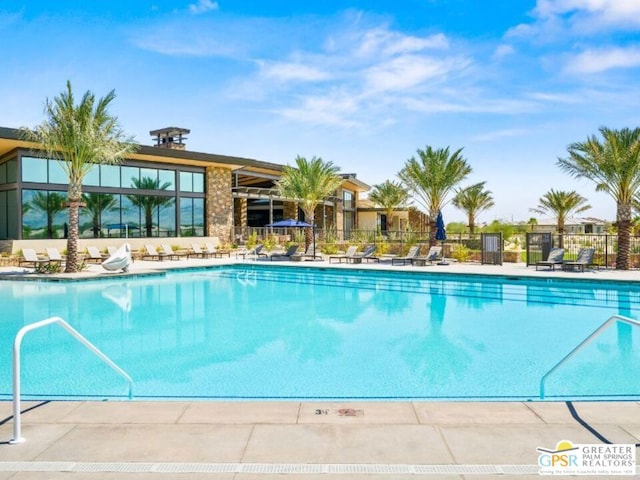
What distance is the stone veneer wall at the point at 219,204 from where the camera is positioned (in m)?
30.9

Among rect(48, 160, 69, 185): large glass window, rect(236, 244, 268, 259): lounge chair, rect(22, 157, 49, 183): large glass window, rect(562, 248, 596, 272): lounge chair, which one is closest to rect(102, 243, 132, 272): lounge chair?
rect(236, 244, 268, 259): lounge chair

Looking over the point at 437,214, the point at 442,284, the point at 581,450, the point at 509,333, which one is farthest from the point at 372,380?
the point at 437,214

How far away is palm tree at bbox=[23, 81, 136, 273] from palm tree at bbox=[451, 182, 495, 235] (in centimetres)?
2495

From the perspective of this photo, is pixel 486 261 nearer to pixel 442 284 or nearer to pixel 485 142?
pixel 442 284

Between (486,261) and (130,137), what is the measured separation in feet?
49.9

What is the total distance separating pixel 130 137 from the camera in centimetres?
1945

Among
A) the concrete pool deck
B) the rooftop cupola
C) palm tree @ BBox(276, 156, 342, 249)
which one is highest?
the rooftop cupola

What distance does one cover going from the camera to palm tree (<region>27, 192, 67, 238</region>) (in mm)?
23719

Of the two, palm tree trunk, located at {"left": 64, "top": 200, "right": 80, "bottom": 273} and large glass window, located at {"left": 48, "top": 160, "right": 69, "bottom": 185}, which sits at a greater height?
large glass window, located at {"left": 48, "top": 160, "right": 69, "bottom": 185}

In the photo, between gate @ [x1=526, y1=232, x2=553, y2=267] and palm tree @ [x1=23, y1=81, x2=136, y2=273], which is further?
gate @ [x1=526, y1=232, x2=553, y2=267]

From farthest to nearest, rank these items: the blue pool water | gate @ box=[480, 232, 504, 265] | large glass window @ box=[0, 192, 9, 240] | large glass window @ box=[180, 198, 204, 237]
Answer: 1. large glass window @ box=[180, 198, 204, 237]
2. large glass window @ box=[0, 192, 9, 240]
3. gate @ box=[480, 232, 504, 265]
4. the blue pool water

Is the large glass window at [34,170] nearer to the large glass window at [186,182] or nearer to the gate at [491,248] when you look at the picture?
the large glass window at [186,182]

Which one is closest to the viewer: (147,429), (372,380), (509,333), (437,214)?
(147,429)

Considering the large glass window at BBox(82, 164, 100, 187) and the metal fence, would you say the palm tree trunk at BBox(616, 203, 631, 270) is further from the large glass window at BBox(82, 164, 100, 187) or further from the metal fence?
the large glass window at BBox(82, 164, 100, 187)
